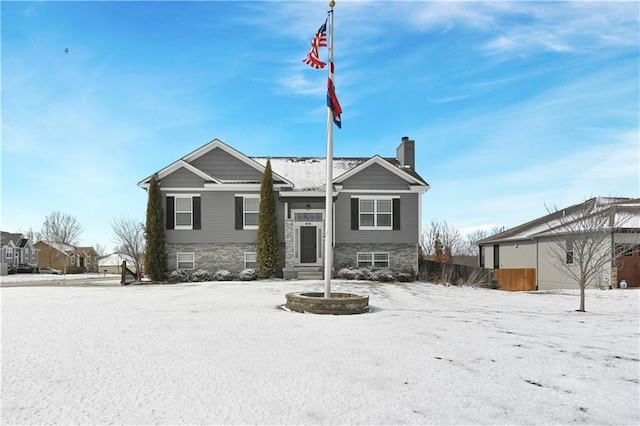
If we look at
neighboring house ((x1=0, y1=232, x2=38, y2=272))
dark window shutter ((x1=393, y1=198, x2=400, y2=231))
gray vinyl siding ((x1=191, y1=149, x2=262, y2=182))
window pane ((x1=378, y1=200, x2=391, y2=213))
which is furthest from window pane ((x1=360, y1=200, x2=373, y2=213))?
neighboring house ((x1=0, y1=232, x2=38, y2=272))

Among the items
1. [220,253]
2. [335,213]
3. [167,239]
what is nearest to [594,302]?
[335,213]

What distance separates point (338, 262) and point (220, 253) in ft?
19.5

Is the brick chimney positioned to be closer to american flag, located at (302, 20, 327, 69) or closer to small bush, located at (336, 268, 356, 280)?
small bush, located at (336, 268, 356, 280)

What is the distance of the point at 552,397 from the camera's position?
4.73 metres

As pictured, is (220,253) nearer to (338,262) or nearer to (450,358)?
(338,262)

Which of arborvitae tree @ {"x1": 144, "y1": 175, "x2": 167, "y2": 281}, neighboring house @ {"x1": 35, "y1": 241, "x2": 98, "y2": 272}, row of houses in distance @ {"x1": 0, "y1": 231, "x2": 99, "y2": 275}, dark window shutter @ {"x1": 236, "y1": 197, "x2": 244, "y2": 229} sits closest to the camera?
arborvitae tree @ {"x1": 144, "y1": 175, "x2": 167, "y2": 281}

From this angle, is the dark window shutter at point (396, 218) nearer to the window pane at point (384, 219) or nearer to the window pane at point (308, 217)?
the window pane at point (384, 219)

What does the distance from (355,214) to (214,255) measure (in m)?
7.40

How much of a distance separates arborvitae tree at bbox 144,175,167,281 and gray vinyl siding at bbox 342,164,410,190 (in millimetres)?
9637

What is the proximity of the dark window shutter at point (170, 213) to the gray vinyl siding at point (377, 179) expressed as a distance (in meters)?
9.00

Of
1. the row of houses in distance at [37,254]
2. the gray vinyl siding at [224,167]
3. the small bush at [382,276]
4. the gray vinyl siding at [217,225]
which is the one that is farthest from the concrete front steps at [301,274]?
the row of houses in distance at [37,254]

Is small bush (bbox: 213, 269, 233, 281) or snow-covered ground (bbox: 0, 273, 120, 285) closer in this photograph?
small bush (bbox: 213, 269, 233, 281)

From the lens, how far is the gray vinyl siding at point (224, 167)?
803 inches

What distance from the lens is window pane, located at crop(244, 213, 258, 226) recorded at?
1981 centimetres
